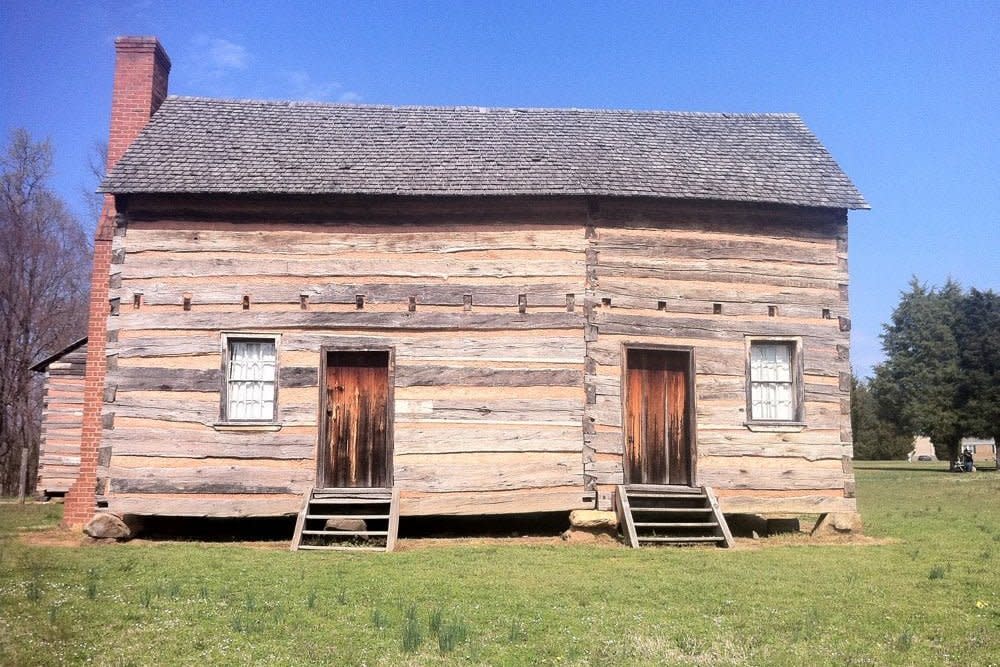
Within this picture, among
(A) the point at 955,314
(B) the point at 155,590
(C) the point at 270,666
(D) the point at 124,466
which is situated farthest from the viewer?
(A) the point at 955,314

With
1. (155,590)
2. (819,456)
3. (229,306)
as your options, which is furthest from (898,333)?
(155,590)

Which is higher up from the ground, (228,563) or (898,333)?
(898,333)

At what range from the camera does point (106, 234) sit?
16203 millimetres

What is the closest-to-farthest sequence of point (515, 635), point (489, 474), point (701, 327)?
point (515, 635) → point (489, 474) → point (701, 327)

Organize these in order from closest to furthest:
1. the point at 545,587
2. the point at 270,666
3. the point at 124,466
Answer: the point at 270,666
the point at 545,587
the point at 124,466

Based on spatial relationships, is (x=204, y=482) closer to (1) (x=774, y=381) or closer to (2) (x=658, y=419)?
(2) (x=658, y=419)

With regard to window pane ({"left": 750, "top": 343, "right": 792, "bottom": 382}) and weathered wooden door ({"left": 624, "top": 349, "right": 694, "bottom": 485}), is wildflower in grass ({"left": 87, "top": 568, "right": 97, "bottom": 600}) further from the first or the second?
window pane ({"left": 750, "top": 343, "right": 792, "bottom": 382})

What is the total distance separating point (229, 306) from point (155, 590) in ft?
21.0

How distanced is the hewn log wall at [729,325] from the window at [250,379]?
214 inches

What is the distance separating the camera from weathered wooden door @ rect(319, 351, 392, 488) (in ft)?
47.5

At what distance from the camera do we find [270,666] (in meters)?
6.50

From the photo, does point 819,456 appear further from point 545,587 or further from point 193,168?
point 193,168

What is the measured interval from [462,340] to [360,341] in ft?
5.68

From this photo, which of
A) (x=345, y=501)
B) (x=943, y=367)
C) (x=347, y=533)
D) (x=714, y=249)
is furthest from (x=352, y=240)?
(x=943, y=367)
